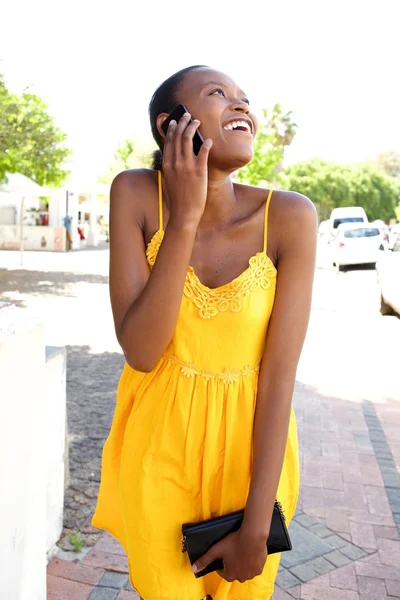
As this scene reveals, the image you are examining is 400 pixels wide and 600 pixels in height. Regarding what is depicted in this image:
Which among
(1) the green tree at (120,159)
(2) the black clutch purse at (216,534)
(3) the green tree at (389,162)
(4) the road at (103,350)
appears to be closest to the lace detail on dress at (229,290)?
(2) the black clutch purse at (216,534)

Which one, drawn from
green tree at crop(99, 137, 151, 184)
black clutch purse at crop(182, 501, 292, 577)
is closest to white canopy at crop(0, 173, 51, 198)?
black clutch purse at crop(182, 501, 292, 577)

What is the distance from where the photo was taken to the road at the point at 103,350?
458cm

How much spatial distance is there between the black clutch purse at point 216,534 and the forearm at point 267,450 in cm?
4

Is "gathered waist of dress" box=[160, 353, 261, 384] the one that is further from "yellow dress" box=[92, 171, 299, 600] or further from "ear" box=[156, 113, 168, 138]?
"ear" box=[156, 113, 168, 138]

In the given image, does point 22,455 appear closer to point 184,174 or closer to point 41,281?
point 184,174

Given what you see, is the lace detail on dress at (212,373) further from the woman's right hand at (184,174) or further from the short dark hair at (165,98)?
the short dark hair at (165,98)

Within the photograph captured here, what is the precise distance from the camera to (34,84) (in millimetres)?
12461

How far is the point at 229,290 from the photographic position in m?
1.40

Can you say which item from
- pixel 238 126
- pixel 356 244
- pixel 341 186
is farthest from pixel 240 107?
pixel 341 186

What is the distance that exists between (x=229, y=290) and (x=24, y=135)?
1233 centimetres

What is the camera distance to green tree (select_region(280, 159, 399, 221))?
60062mm

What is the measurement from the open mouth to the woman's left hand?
954mm

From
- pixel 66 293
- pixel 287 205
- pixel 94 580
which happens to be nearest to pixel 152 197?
pixel 287 205

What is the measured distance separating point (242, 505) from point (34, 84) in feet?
41.6
